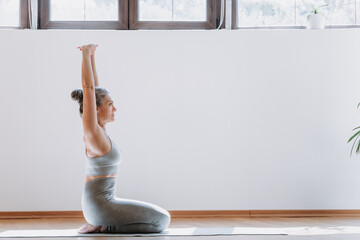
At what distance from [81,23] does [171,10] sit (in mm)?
814

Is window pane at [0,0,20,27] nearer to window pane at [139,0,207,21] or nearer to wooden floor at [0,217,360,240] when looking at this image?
window pane at [139,0,207,21]

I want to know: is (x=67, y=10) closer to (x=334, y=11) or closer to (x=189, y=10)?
(x=189, y=10)

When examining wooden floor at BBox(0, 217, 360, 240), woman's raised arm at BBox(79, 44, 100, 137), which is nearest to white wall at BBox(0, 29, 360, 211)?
wooden floor at BBox(0, 217, 360, 240)

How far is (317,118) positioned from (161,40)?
148cm

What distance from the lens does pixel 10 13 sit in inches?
175

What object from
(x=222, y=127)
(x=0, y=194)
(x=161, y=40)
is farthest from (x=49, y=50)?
(x=222, y=127)

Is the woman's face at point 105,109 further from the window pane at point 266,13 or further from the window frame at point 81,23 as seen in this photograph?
the window pane at point 266,13

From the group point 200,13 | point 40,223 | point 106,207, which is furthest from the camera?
point 200,13

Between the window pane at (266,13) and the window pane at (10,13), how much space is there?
200 centimetres

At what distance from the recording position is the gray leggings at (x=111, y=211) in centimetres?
270

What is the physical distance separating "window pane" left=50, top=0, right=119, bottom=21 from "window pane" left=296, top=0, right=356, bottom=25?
1662mm

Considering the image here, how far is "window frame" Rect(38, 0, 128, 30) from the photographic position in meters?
4.43

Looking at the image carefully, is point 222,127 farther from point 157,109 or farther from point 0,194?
point 0,194

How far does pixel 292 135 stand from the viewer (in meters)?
4.21
